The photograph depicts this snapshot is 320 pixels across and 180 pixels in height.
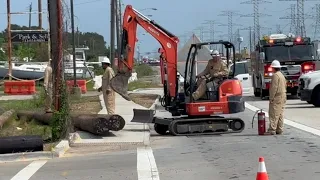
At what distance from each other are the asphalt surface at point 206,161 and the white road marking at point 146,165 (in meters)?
0.08

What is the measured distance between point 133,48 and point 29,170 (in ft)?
20.3

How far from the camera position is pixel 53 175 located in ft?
37.8

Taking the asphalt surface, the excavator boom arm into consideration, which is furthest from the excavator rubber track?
the excavator boom arm

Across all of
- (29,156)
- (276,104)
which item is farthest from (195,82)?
(29,156)

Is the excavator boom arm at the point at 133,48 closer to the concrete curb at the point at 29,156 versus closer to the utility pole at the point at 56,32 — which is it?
the utility pole at the point at 56,32

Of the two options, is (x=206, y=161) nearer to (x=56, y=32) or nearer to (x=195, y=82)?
(x=195, y=82)

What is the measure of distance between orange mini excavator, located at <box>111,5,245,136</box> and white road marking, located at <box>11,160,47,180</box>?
14.0 ft

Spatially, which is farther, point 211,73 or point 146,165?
point 211,73

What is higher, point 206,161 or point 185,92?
point 185,92

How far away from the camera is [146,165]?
12.2 metres

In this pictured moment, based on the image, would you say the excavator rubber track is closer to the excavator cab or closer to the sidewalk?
the excavator cab

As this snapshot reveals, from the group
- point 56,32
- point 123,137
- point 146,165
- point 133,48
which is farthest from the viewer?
point 133,48

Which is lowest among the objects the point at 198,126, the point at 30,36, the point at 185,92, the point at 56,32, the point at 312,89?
the point at 198,126

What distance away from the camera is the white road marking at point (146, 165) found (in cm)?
1098
